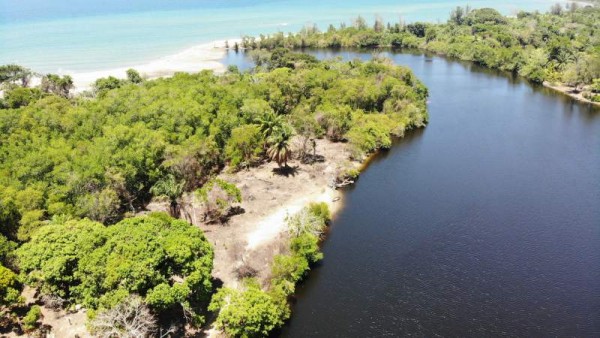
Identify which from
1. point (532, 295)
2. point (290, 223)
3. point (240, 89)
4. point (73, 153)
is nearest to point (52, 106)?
point (73, 153)

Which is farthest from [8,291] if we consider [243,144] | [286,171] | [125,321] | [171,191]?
[286,171]

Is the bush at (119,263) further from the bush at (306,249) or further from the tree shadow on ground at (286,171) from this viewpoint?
the tree shadow on ground at (286,171)

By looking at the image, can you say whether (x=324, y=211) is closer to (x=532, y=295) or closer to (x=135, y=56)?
(x=532, y=295)

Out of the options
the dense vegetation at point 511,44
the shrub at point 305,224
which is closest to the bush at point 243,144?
the shrub at point 305,224

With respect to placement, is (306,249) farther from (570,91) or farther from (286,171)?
(570,91)

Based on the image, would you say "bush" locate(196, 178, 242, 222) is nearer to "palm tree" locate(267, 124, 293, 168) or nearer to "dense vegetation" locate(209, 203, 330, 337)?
"dense vegetation" locate(209, 203, 330, 337)

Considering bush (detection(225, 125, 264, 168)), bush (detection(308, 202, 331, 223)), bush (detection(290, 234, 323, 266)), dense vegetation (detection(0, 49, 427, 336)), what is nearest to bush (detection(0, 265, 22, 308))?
dense vegetation (detection(0, 49, 427, 336))
